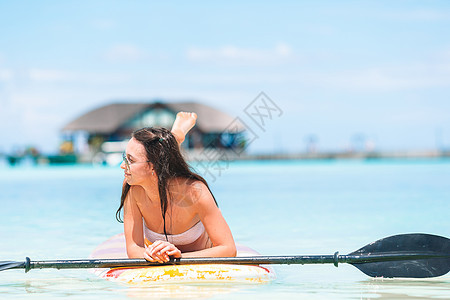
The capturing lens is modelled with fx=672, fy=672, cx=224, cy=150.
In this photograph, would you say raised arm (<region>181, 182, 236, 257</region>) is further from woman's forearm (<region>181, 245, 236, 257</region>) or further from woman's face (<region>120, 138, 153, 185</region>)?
woman's face (<region>120, 138, 153, 185</region>)

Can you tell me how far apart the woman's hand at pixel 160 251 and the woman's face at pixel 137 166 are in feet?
1.36

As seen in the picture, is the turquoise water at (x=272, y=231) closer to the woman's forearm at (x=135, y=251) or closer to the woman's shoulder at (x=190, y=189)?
the woman's forearm at (x=135, y=251)

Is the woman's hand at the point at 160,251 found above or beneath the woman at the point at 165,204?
beneath

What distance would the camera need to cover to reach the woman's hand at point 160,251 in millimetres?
4184

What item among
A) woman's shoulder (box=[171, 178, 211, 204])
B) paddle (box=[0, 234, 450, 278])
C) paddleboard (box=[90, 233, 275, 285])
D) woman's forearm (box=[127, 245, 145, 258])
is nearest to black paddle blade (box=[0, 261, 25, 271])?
paddle (box=[0, 234, 450, 278])

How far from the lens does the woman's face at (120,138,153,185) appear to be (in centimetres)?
423

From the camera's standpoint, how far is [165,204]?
4.33 m

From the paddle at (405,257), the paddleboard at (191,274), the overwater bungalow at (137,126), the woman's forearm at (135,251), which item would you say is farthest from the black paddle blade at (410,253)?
the overwater bungalow at (137,126)

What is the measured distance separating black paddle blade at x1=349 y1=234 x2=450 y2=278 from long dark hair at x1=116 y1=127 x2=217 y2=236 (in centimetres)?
131

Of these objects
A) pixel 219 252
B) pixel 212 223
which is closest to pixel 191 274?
pixel 219 252

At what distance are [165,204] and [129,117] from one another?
44478 mm

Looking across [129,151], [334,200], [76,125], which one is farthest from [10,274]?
[76,125]

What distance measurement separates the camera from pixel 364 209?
1194cm

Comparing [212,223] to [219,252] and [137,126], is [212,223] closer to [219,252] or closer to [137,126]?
[219,252]
